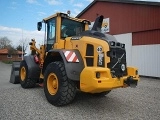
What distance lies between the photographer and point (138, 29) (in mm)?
14633

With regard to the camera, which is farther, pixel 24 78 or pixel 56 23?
pixel 24 78

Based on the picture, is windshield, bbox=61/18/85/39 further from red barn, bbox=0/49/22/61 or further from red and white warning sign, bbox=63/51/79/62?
red barn, bbox=0/49/22/61

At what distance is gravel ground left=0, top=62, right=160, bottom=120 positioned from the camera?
520cm

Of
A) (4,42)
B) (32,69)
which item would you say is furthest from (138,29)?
(4,42)

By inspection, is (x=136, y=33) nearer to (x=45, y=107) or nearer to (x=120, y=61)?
(x=120, y=61)

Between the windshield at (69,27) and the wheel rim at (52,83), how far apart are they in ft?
4.60

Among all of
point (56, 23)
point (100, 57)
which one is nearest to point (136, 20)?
point (56, 23)

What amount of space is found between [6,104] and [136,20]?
11312 mm

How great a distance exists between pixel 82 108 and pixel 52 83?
46.7 inches

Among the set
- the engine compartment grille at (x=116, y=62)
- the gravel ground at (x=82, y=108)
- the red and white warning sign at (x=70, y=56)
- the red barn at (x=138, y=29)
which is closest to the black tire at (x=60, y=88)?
the gravel ground at (x=82, y=108)

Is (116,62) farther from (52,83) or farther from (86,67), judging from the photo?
(52,83)

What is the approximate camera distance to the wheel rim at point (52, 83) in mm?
6160

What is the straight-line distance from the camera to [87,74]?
5000 millimetres

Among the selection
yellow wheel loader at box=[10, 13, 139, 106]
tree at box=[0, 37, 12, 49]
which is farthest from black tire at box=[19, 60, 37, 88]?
tree at box=[0, 37, 12, 49]
